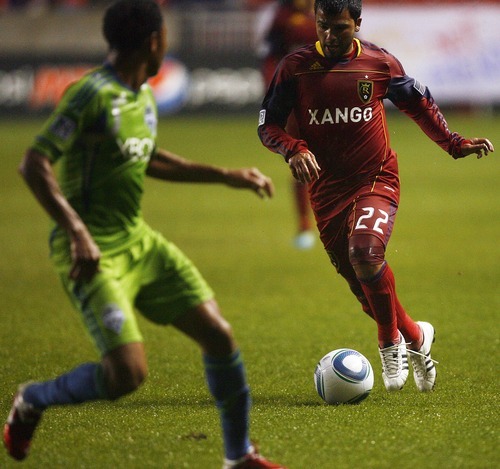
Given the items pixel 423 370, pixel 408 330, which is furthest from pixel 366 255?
pixel 423 370

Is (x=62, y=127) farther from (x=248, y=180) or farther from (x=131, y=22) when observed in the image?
(x=248, y=180)

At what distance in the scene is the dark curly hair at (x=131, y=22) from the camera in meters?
4.36

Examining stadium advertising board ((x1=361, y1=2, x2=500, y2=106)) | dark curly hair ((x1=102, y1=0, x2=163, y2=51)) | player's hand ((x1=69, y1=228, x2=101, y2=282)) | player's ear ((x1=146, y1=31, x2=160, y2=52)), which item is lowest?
stadium advertising board ((x1=361, y1=2, x2=500, y2=106))

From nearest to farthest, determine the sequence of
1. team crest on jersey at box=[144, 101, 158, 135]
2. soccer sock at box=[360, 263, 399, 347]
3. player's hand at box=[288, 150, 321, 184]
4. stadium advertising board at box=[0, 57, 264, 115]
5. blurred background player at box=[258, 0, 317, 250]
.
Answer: team crest on jersey at box=[144, 101, 158, 135] < player's hand at box=[288, 150, 321, 184] < soccer sock at box=[360, 263, 399, 347] < blurred background player at box=[258, 0, 317, 250] < stadium advertising board at box=[0, 57, 264, 115]

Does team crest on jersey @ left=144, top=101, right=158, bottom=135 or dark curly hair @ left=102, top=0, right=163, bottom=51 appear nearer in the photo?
dark curly hair @ left=102, top=0, right=163, bottom=51

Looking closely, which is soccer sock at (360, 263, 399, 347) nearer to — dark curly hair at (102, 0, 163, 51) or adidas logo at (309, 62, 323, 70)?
adidas logo at (309, 62, 323, 70)

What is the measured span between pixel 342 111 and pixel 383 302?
3.54 feet

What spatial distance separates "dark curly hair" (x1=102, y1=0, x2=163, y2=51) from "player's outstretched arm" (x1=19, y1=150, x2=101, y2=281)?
23.4 inches

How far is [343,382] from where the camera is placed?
5727mm

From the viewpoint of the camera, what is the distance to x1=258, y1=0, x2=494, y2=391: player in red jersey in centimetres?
588

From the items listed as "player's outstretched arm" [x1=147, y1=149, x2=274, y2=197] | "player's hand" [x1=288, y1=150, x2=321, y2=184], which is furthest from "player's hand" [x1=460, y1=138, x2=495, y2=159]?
"player's outstretched arm" [x1=147, y1=149, x2=274, y2=197]

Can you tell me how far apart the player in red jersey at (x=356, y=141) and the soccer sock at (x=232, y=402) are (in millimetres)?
1562

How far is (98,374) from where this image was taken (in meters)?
4.38

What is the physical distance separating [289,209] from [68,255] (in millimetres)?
10904
